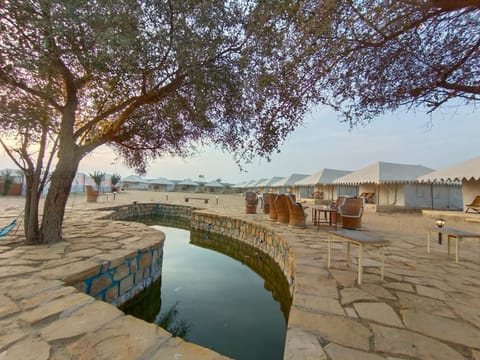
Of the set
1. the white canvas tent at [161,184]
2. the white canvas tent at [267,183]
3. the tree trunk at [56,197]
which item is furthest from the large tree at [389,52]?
the white canvas tent at [161,184]

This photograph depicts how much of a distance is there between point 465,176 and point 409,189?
198 inches

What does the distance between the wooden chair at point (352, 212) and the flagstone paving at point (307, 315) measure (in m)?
2.66

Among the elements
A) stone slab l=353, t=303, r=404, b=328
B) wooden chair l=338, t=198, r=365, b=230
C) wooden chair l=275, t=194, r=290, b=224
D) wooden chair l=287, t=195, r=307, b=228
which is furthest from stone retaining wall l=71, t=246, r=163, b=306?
wooden chair l=338, t=198, r=365, b=230

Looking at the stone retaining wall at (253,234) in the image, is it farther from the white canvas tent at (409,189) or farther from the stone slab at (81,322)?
the white canvas tent at (409,189)

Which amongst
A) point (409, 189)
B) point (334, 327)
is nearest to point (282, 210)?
point (334, 327)

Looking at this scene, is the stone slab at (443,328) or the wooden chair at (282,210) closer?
the stone slab at (443,328)

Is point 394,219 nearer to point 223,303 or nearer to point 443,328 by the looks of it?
point 223,303

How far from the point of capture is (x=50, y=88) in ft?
10.4

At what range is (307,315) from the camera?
1798 mm

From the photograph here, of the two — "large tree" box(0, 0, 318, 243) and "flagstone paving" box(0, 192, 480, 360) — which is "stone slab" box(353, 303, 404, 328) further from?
"large tree" box(0, 0, 318, 243)

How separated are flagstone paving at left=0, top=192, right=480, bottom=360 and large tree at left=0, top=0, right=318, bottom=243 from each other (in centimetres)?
158

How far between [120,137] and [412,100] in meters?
5.23

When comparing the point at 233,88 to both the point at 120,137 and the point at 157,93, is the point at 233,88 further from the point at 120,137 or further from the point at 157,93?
the point at 120,137

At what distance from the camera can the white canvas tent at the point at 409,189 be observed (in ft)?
47.2
